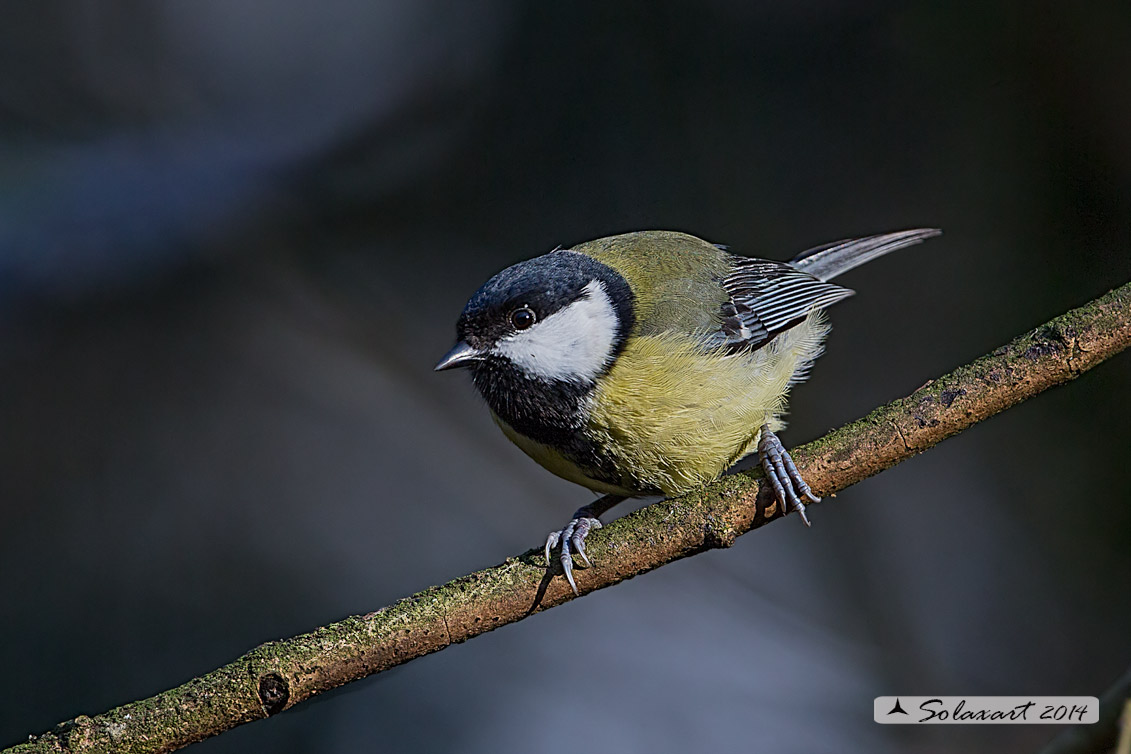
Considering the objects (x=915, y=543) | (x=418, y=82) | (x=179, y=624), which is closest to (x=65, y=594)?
(x=179, y=624)

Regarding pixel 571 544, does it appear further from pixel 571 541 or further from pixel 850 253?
pixel 850 253

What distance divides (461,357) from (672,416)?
431 mm

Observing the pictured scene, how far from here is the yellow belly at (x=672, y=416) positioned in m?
1.81

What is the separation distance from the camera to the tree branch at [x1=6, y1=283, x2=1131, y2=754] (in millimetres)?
1385

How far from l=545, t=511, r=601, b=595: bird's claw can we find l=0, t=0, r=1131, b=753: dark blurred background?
1.43m

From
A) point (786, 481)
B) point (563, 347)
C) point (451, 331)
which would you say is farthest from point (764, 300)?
point (451, 331)

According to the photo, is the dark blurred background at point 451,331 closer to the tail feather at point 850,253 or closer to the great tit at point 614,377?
the tail feather at point 850,253

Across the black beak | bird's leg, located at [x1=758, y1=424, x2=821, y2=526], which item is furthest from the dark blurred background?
bird's leg, located at [x1=758, y1=424, x2=821, y2=526]

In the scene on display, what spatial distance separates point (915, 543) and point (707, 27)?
193 centimetres

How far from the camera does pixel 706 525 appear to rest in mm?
1552

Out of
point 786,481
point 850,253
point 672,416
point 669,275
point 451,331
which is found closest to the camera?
point 786,481

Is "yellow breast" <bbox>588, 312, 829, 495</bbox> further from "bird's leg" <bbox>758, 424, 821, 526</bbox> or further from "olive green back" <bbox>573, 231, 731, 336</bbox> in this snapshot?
"bird's leg" <bbox>758, 424, 821, 526</bbox>

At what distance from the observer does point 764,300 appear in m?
2.24

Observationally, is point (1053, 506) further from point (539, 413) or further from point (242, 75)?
point (242, 75)
